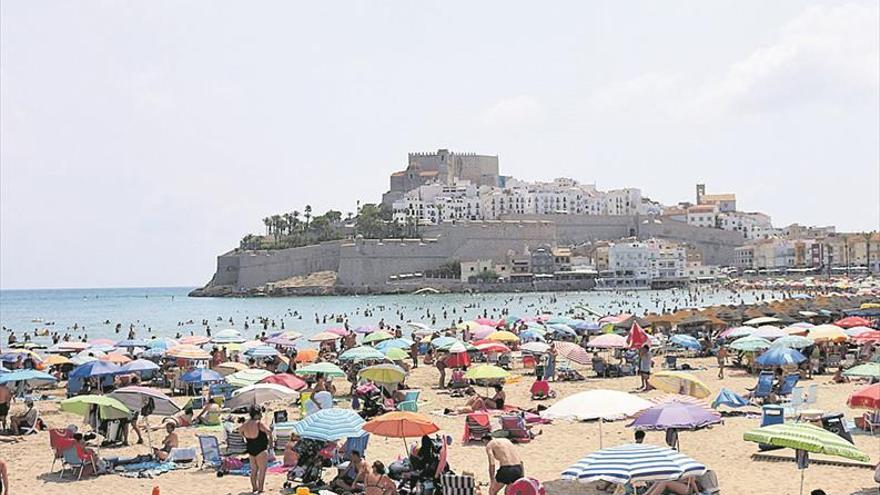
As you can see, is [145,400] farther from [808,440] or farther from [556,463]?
[808,440]

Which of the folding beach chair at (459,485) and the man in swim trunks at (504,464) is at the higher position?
the man in swim trunks at (504,464)

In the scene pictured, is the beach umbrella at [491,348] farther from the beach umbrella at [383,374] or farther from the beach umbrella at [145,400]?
the beach umbrella at [145,400]

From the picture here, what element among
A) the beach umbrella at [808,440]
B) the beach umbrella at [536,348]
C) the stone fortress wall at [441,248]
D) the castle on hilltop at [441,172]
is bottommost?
the beach umbrella at [536,348]

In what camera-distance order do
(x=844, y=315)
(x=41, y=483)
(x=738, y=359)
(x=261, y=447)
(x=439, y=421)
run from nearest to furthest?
(x=261, y=447)
(x=41, y=483)
(x=439, y=421)
(x=738, y=359)
(x=844, y=315)

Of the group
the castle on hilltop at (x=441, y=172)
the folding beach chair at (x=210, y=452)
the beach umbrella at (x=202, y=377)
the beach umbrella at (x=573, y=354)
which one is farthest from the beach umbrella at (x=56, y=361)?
the castle on hilltop at (x=441, y=172)

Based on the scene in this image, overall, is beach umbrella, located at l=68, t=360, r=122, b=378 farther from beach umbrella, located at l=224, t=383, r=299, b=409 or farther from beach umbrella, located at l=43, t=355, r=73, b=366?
beach umbrella, located at l=43, t=355, r=73, b=366

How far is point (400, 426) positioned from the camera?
916 cm

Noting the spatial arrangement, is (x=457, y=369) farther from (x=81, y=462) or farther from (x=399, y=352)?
(x=81, y=462)

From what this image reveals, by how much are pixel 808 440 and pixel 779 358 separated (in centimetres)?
839

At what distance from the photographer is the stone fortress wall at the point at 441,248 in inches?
3519

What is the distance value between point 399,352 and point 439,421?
524 centimetres

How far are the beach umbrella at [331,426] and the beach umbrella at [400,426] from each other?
14 centimetres

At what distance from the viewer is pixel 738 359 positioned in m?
19.9

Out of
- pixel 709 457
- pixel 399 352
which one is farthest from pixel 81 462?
pixel 399 352
